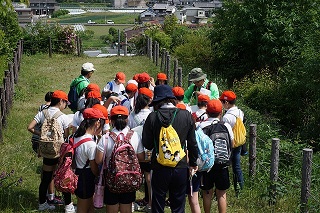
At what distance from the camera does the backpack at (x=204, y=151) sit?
527cm

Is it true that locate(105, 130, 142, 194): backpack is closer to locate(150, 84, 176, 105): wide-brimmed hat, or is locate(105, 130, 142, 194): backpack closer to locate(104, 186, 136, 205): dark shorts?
locate(104, 186, 136, 205): dark shorts

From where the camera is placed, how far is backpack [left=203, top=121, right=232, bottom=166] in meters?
5.61

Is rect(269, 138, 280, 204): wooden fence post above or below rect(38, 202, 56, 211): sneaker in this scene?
above

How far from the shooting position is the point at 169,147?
4746 mm

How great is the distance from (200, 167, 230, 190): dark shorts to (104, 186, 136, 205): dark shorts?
1063mm

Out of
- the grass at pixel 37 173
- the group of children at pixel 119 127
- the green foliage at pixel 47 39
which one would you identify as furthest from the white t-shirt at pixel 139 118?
the green foliage at pixel 47 39

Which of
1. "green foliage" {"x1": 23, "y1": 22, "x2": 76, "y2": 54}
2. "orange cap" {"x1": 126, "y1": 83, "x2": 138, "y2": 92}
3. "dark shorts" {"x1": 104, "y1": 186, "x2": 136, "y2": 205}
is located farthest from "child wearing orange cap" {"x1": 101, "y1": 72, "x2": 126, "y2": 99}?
"green foliage" {"x1": 23, "y1": 22, "x2": 76, "y2": 54}

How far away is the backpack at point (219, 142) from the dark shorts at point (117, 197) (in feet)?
3.78

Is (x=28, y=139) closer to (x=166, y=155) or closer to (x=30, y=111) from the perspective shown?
(x=30, y=111)

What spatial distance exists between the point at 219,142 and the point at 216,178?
472 millimetres

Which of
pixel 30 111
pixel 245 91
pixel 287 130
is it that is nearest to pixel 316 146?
pixel 287 130

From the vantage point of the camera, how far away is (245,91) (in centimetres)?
1585

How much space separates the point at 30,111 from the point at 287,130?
724 centimetres

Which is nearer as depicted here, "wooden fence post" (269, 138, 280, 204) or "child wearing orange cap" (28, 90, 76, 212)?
"child wearing orange cap" (28, 90, 76, 212)
